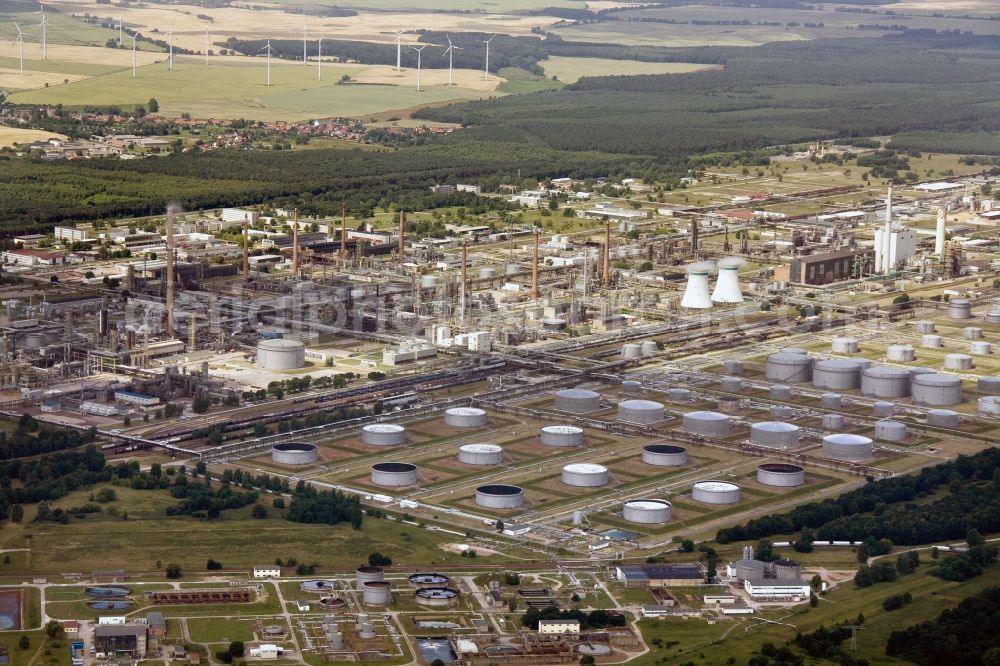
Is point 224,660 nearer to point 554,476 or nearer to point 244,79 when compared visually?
point 554,476

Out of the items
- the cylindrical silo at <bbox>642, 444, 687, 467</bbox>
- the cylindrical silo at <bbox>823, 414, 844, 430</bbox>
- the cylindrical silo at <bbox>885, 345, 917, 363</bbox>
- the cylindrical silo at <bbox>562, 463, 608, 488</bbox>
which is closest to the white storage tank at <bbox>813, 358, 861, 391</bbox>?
the cylindrical silo at <bbox>885, 345, 917, 363</bbox>

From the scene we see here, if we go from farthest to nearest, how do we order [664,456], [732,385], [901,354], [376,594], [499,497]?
1. [901,354]
2. [732,385]
3. [664,456]
4. [499,497]
5. [376,594]

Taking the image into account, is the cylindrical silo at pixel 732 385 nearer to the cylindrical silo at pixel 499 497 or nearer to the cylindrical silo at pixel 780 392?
the cylindrical silo at pixel 780 392

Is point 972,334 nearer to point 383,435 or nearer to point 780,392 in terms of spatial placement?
point 780,392

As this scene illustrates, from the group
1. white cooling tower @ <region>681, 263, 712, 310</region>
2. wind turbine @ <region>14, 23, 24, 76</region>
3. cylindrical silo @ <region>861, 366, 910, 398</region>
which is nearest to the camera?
cylindrical silo @ <region>861, 366, 910, 398</region>

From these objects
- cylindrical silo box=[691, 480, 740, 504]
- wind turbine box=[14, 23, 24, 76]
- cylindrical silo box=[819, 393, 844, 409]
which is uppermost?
wind turbine box=[14, 23, 24, 76]

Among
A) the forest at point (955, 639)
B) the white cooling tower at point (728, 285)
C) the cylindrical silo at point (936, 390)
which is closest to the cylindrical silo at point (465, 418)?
the cylindrical silo at point (936, 390)

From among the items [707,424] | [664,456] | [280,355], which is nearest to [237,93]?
[280,355]

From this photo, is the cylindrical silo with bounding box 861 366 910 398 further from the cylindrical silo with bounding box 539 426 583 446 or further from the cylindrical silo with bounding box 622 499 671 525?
the cylindrical silo with bounding box 622 499 671 525
